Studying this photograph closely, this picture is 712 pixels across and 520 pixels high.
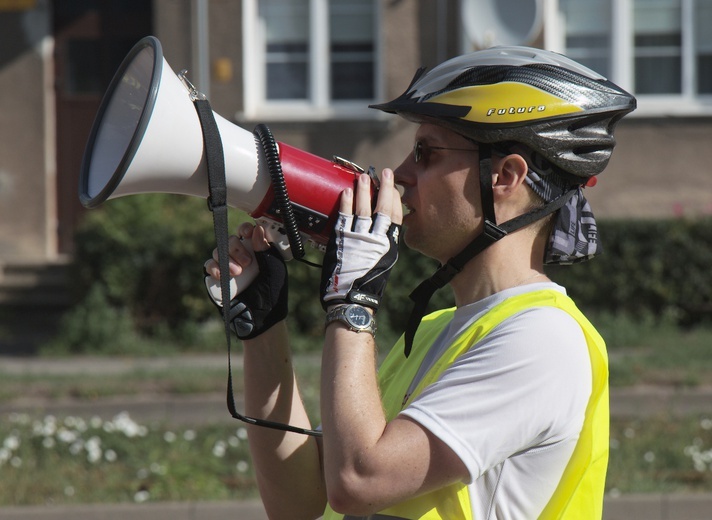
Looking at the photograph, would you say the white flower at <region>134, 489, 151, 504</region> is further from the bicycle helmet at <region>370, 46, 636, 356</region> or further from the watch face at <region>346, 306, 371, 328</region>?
the watch face at <region>346, 306, 371, 328</region>

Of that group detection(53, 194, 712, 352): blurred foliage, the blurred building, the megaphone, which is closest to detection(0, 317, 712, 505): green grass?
detection(53, 194, 712, 352): blurred foliage

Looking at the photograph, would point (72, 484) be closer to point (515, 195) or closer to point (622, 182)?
point (515, 195)

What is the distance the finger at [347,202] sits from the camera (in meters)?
2.16

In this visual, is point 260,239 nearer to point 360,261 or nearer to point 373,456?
point 360,261

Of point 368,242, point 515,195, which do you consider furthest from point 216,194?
point 515,195

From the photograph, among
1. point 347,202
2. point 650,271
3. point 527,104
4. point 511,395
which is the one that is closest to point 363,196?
point 347,202

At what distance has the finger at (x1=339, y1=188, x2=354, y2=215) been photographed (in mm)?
2157

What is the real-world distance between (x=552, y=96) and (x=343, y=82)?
412 inches

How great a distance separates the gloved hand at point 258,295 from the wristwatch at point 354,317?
0.38 metres

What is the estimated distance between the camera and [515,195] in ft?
7.06

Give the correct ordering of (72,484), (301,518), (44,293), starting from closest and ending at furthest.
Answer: (301,518)
(72,484)
(44,293)

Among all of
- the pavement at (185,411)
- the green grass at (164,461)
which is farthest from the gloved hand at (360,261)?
the green grass at (164,461)

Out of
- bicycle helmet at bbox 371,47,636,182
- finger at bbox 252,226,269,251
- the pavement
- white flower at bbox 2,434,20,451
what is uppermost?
bicycle helmet at bbox 371,47,636,182

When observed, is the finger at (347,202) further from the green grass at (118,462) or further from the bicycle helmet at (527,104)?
the green grass at (118,462)
